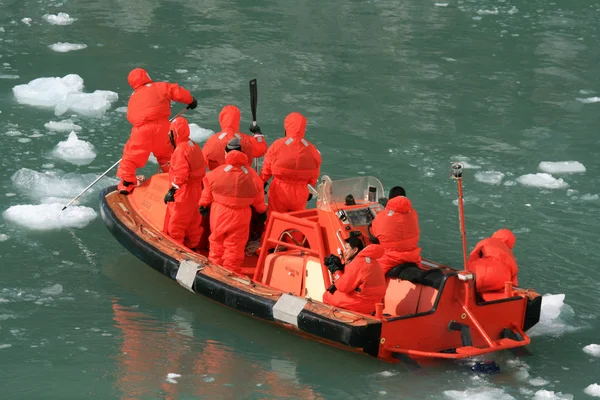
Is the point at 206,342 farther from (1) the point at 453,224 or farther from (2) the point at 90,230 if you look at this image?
(1) the point at 453,224

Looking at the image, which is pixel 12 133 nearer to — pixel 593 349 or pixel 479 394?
pixel 479 394

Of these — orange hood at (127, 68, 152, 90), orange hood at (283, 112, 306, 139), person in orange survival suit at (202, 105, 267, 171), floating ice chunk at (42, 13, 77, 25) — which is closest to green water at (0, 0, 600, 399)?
floating ice chunk at (42, 13, 77, 25)

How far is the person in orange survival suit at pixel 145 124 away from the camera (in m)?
10.2

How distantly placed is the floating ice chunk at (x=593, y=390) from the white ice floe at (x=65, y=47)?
10.9m

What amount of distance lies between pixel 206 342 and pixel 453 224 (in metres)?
3.55

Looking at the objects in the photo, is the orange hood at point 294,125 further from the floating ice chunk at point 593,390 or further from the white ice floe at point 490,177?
the white ice floe at point 490,177

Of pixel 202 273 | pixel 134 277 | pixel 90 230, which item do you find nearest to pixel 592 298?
pixel 202 273

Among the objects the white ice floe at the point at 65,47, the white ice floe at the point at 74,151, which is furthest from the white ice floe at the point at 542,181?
the white ice floe at the point at 65,47

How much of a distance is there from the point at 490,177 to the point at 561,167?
0.96m

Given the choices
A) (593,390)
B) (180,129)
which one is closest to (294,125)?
(180,129)

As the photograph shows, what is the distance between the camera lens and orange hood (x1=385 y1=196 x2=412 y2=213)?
8055mm

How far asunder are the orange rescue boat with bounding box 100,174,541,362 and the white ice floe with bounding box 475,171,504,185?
138 inches

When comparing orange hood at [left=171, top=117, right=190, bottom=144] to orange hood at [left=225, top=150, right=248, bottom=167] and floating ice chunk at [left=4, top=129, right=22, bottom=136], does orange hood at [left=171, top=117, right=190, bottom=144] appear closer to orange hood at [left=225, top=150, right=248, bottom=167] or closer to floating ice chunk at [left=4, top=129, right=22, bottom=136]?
orange hood at [left=225, top=150, right=248, bottom=167]

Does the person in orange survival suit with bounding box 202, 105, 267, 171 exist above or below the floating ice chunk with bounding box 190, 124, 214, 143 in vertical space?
above
